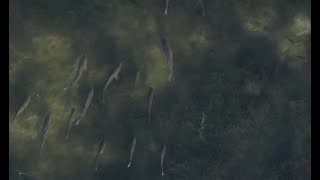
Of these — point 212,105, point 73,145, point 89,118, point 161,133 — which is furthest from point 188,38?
point 73,145

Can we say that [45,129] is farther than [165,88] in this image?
No

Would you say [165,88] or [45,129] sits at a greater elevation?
[165,88]

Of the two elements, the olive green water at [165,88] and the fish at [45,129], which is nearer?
the fish at [45,129]

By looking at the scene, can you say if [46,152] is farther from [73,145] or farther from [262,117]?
[262,117]

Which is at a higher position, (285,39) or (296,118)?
(285,39)

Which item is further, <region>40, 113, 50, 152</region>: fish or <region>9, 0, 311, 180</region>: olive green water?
<region>9, 0, 311, 180</region>: olive green water
